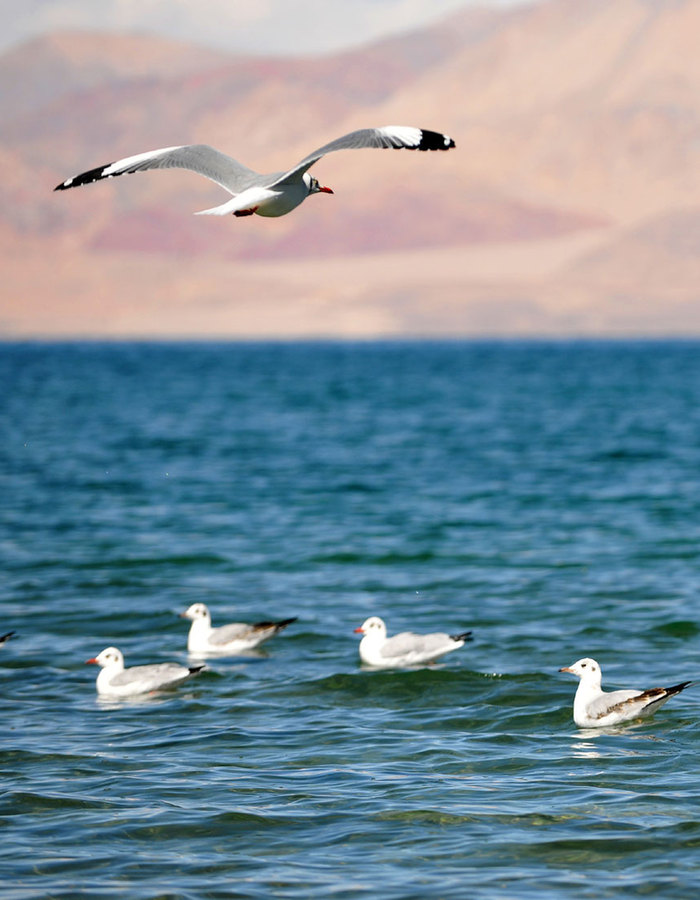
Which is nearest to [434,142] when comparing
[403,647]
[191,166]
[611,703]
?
[191,166]

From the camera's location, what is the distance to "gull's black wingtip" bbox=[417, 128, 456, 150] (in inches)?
384

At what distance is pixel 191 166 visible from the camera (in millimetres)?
→ 11141

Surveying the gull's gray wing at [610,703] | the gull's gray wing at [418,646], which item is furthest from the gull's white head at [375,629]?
the gull's gray wing at [610,703]

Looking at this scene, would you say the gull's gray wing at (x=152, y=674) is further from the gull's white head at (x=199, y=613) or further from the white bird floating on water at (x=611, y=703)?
the white bird floating on water at (x=611, y=703)

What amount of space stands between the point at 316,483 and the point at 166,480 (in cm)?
396

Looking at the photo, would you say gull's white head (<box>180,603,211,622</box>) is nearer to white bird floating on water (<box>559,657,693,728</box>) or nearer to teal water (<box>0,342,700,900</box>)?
teal water (<box>0,342,700,900</box>)

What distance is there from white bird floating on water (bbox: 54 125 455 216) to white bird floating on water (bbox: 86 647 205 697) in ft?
20.2

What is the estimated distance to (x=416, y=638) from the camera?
15969 mm

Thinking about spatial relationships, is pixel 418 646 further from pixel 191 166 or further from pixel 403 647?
pixel 191 166

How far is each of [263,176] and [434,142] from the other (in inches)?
53.1

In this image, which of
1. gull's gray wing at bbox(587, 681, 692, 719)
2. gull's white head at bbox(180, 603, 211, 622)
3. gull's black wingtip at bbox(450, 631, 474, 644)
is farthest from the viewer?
gull's white head at bbox(180, 603, 211, 622)

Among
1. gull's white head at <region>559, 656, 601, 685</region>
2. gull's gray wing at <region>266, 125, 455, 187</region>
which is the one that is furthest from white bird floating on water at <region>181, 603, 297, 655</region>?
gull's gray wing at <region>266, 125, 455, 187</region>

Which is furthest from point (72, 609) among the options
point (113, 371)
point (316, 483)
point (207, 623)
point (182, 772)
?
point (113, 371)

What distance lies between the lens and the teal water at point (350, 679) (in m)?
10.1
